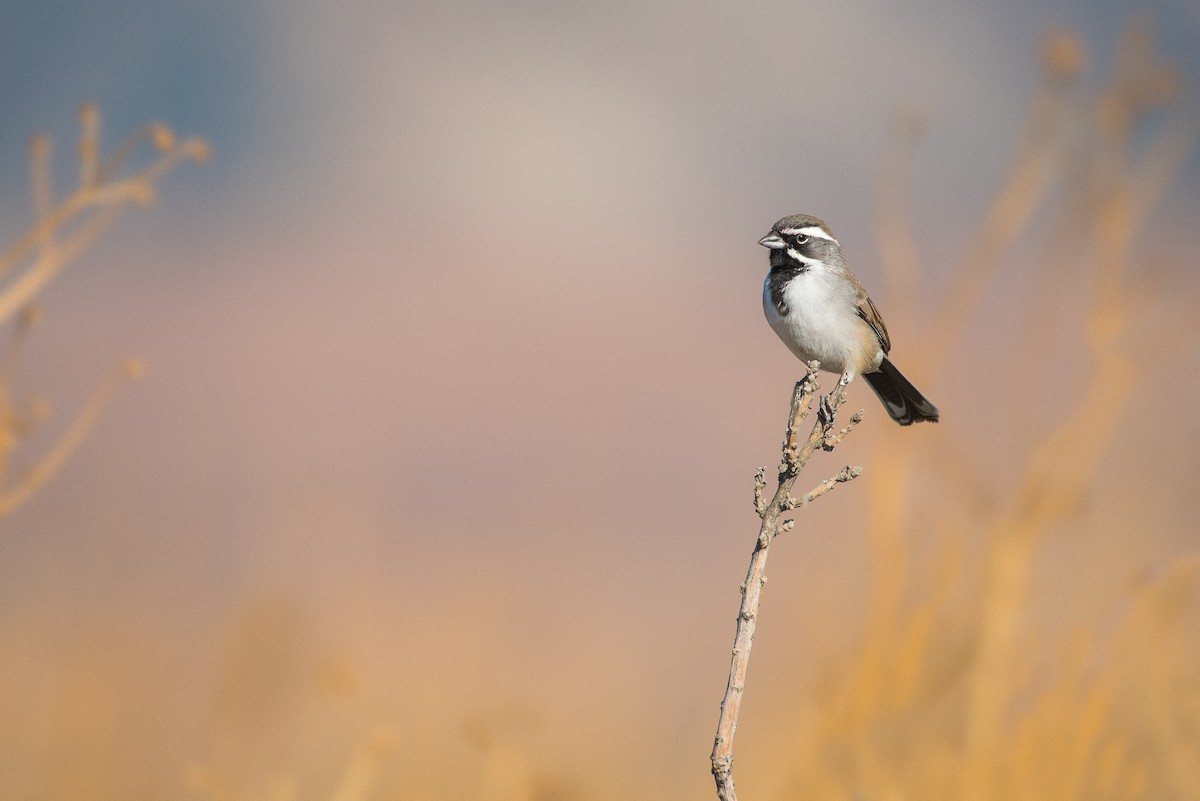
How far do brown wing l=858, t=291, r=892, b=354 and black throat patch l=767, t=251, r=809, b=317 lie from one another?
0.35 m

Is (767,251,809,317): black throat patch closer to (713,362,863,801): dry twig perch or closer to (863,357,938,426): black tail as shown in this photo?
(863,357,938,426): black tail

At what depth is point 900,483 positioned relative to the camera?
3.75 meters

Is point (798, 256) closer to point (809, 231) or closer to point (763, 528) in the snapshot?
point (809, 231)

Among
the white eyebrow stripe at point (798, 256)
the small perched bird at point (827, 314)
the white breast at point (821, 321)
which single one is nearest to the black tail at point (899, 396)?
the small perched bird at point (827, 314)

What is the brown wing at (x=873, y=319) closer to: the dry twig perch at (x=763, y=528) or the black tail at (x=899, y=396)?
the black tail at (x=899, y=396)

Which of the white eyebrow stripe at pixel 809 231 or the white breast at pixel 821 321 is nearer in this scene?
the white breast at pixel 821 321

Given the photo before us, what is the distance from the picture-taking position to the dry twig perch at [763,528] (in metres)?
1.87

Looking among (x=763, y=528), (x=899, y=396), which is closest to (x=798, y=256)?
(x=899, y=396)

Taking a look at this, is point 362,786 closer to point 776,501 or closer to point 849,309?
point 776,501

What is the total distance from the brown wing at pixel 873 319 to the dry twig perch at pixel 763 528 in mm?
1874

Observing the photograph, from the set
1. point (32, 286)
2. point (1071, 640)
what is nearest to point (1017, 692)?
point (1071, 640)

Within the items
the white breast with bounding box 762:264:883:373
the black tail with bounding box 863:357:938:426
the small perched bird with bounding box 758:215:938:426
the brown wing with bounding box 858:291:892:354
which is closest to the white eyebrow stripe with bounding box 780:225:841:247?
the small perched bird with bounding box 758:215:938:426

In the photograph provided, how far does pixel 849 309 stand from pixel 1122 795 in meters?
2.20

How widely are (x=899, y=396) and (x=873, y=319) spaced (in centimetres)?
37
